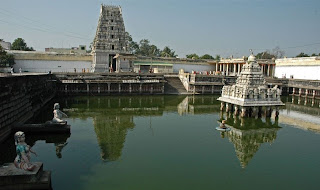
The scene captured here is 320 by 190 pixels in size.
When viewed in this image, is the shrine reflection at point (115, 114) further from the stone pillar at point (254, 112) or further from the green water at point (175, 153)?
the stone pillar at point (254, 112)

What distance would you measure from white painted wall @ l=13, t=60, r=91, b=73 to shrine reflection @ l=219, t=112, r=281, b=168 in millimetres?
32925

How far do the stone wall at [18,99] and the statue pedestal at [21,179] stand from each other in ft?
19.5

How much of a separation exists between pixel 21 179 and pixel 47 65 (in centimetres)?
4167

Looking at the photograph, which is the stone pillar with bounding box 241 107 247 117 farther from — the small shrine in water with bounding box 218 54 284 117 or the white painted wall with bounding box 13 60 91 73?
the white painted wall with bounding box 13 60 91 73

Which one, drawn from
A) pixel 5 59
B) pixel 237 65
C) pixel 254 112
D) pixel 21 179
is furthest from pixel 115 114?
pixel 237 65

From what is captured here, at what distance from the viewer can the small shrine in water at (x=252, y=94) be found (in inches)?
832

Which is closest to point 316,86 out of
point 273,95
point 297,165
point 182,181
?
point 273,95

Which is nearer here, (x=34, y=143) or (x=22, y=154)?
(x=22, y=154)

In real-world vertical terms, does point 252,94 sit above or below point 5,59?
below

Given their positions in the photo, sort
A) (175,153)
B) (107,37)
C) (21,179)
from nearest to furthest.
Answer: (21,179)
(175,153)
(107,37)

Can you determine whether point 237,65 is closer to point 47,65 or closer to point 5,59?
point 47,65

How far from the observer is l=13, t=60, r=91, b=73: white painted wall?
44438mm

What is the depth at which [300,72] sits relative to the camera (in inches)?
1875

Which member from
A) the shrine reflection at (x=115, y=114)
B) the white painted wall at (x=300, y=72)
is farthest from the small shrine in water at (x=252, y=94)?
the white painted wall at (x=300, y=72)
